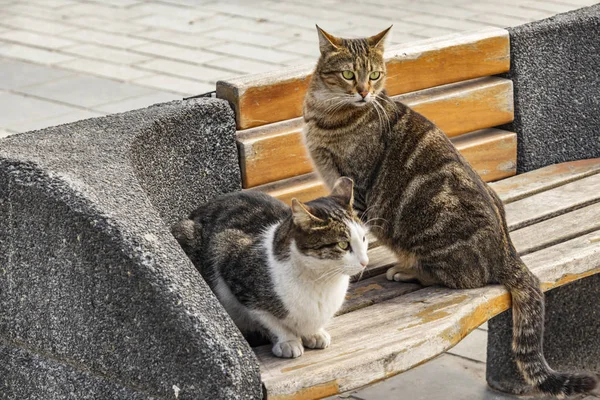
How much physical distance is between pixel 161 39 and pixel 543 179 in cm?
406

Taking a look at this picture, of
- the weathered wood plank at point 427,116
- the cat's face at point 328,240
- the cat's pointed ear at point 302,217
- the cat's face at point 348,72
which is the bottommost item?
the weathered wood plank at point 427,116

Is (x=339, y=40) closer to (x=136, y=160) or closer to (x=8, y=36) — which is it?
(x=136, y=160)

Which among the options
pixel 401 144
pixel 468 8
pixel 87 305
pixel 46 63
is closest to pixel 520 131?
pixel 401 144

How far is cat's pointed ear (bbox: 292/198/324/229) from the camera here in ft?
8.32

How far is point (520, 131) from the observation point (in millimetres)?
3998

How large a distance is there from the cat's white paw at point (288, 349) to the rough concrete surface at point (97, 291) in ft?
0.90

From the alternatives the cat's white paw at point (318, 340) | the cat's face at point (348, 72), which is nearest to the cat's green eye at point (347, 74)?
the cat's face at point (348, 72)

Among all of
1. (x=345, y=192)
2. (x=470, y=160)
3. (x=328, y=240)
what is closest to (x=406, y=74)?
(x=470, y=160)

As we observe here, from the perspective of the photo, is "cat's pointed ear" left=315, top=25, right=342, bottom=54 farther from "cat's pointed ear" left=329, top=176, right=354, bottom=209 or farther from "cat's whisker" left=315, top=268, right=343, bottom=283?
"cat's whisker" left=315, top=268, right=343, bottom=283

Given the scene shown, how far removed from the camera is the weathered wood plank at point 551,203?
3541mm

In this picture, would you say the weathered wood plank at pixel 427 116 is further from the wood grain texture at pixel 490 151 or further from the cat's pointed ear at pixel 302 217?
the cat's pointed ear at pixel 302 217

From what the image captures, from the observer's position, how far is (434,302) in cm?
292

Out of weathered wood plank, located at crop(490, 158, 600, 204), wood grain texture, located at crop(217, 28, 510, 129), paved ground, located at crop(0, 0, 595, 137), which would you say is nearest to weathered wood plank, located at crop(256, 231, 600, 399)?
weathered wood plank, located at crop(490, 158, 600, 204)

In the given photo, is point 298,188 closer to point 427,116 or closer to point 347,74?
point 347,74
